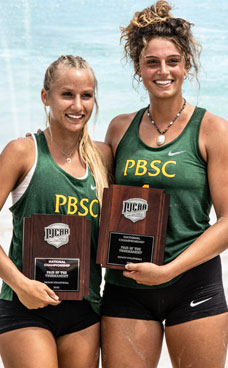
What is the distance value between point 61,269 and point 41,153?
0.52m

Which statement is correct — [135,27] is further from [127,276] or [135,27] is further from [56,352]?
[56,352]

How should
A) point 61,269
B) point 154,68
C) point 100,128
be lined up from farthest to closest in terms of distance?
point 100,128 → point 154,68 → point 61,269

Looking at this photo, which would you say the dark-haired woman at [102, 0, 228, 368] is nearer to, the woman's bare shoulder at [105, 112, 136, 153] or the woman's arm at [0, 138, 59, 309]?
the woman's bare shoulder at [105, 112, 136, 153]

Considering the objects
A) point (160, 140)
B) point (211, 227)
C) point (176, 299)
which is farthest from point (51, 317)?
point (160, 140)

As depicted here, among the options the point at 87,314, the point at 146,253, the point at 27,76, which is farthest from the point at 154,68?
the point at 27,76

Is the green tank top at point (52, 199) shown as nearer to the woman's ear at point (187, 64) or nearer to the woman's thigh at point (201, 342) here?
the woman's thigh at point (201, 342)

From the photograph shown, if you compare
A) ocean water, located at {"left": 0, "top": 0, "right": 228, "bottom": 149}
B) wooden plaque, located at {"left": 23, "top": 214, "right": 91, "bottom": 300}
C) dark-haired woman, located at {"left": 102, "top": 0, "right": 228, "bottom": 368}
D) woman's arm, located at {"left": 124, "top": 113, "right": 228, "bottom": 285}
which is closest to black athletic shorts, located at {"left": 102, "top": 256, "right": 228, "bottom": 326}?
dark-haired woman, located at {"left": 102, "top": 0, "right": 228, "bottom": 368}

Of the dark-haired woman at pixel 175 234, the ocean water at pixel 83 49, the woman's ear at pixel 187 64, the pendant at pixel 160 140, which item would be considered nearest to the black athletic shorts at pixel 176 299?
the dark-haired woman at pixel 175 234

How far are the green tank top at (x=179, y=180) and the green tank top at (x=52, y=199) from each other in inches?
7.7

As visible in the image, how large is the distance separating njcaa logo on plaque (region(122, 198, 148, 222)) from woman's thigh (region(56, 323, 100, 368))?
54 cm

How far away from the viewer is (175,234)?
8.65ft

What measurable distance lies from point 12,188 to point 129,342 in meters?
0.86

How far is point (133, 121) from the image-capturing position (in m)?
2.88

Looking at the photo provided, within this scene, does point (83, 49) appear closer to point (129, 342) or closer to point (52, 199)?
point (52, 199)
